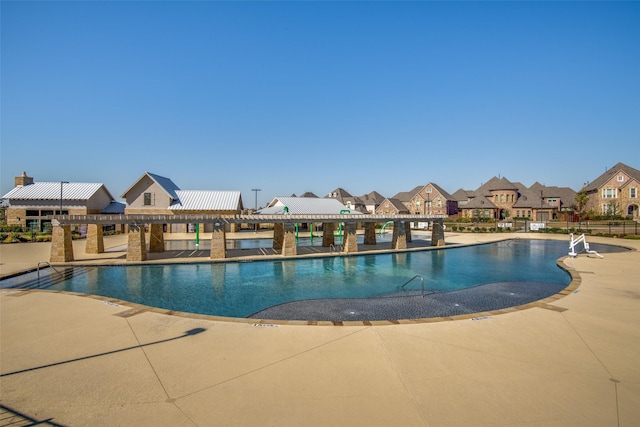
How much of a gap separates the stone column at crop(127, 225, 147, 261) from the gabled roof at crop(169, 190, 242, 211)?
22.4 meters

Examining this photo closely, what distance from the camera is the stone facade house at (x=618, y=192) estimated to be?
6119 centimetres

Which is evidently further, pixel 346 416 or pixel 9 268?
pixel 9 268

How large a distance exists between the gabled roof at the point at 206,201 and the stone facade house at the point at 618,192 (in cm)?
6858

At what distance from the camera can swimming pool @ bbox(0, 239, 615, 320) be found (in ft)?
57.9

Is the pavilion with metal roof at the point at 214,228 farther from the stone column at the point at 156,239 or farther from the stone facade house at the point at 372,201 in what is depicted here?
the stone facade house at the point at 372,201

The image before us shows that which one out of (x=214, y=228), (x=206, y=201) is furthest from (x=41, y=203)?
(x=214, y=228)

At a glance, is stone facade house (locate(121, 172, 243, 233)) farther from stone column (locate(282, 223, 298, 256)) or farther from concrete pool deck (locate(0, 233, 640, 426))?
concrete pool deck (locate(0, 233, 640, 426))

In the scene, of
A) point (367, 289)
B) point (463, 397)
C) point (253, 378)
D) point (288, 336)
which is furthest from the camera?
point (367, 289)

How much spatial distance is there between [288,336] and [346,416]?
4429mm

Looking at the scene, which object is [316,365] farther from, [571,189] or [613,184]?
[571,189]

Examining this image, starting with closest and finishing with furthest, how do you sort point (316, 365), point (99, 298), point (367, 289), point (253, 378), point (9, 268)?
1. point (253, 378)
2. point (316, 365)
3. point (99, 298)
4. point (367, 289)
5. point (9, 268)

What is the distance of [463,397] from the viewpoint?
6777 millimetres

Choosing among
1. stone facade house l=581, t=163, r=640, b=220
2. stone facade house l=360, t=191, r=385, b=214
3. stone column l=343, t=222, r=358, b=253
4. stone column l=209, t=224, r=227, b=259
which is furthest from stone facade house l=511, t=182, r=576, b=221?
stone column l=209, t=224, r=227, b=259

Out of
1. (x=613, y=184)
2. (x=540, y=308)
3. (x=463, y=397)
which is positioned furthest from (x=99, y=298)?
(x=613, y=184)
